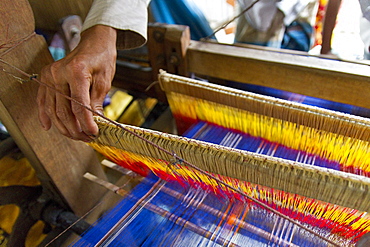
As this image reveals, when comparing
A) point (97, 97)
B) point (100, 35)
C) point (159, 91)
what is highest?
point (100, 35)

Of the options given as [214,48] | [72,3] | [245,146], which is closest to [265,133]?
[245,146]

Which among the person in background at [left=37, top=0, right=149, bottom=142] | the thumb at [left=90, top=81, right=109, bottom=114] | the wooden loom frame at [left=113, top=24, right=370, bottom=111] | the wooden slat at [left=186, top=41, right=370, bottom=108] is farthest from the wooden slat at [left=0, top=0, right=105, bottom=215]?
the wooden slat at [left=186, top=41, right=370, bottom=108]

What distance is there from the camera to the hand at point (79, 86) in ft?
2.63

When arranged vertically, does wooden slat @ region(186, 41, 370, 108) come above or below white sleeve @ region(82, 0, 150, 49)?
below

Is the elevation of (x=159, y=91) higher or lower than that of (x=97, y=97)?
lower

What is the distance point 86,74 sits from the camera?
814 mm

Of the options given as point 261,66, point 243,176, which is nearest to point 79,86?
point 243,176

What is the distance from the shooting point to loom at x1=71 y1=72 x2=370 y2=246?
65 cm

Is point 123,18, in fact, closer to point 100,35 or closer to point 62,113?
point 100,35

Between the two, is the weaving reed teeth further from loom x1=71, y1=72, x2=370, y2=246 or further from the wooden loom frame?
the wooden loom frame

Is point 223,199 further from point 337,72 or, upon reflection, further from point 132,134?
point 337,72

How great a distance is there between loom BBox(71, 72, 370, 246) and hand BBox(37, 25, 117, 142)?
63 mm

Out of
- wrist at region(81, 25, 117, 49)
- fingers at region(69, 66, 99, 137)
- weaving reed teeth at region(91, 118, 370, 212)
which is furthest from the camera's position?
wrist at region(81, 25, 117, 49)

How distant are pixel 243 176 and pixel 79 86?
0.49m
